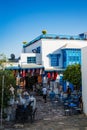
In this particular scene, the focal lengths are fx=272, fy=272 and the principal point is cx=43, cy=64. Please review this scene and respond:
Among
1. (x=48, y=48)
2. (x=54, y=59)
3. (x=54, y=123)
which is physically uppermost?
(x=48, y=48)

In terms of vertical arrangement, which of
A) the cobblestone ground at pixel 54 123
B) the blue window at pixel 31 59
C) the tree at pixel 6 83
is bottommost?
the cobblestone ground at pixel 54 123

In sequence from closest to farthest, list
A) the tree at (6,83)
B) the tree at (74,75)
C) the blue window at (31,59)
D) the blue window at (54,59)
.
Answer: the tree at (6,83)
the tree at (74,75)
the blue window at (54,59)
the blue window at (31,59)

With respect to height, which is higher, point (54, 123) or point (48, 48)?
point (48, 48)

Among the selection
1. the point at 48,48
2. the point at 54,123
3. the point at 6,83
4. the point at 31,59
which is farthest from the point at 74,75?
the point at 54,123

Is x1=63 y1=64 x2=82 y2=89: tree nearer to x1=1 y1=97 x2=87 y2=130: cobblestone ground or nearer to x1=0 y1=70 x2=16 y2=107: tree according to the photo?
x1=1 y1=97 x2=87 y2=130: cobblestone ground

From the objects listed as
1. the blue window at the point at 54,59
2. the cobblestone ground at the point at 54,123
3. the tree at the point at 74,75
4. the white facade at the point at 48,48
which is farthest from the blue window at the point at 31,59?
the cobblestone ground at the point at 54,123

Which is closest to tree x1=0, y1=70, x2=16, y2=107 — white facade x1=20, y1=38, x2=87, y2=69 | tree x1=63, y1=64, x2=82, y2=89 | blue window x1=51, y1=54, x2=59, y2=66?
tree x1=63, y1=64, x2=82, y2=89

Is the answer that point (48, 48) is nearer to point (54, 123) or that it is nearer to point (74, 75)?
point (74, 75)

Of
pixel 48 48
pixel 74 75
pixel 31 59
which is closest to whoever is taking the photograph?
pixel 74 75

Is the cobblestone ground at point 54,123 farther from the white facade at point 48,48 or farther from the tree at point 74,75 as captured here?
the white facade at point 48,48

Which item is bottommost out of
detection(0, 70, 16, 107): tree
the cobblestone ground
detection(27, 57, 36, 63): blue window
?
the cobblestone ground

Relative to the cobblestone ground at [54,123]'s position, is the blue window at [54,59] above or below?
above

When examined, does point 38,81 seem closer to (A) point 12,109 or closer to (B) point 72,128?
(A) point 12,109

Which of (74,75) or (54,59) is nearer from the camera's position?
(74,75)
